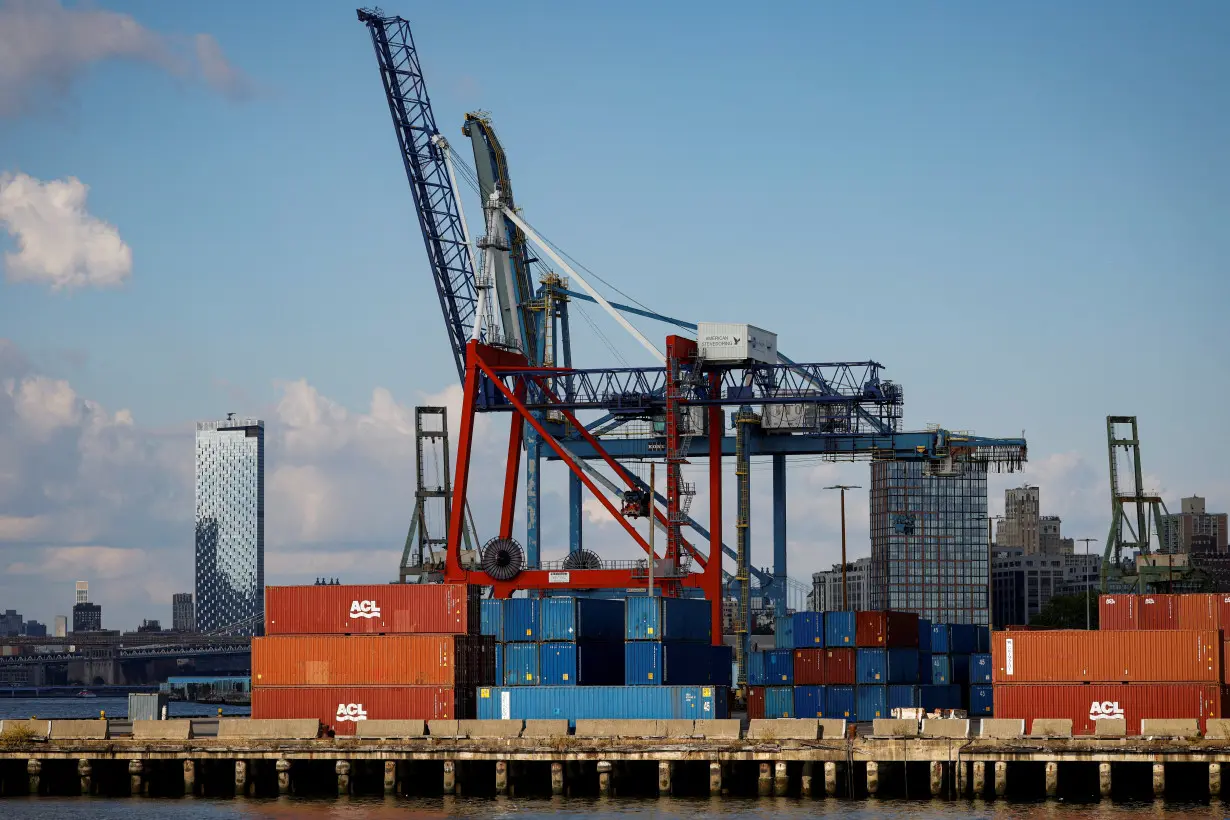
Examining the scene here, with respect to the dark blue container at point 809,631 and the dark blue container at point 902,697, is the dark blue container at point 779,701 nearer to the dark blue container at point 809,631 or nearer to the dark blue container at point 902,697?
the dark blue container at point 809,631

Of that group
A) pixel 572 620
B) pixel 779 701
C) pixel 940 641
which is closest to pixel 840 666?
pixel 779 701

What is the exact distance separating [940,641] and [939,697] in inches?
165

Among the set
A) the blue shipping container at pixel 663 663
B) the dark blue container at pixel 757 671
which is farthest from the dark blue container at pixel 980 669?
the blue shipping container at pixel 663 663

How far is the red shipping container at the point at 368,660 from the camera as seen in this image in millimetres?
61438

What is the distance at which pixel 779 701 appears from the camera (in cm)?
7281

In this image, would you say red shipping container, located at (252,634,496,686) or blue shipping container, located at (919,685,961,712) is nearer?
red shipping container, located at (252,634,496,686)

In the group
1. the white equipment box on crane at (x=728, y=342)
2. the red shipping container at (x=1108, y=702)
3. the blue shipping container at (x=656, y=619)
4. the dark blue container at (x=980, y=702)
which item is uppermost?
the white equipment box on crane at (x=728, y=342)

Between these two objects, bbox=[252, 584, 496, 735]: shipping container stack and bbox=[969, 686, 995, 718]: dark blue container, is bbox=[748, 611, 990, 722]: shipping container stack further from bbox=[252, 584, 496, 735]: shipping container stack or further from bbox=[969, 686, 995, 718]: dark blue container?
bbox=[252, 584, 496, 735]: shipping container stack

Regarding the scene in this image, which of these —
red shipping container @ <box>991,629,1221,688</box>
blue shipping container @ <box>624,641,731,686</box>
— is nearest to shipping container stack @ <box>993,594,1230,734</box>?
red shipping container @ <box>991,629,1221,688</box>

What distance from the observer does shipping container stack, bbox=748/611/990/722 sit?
71312 mm

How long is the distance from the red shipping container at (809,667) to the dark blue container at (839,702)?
52 centimetres

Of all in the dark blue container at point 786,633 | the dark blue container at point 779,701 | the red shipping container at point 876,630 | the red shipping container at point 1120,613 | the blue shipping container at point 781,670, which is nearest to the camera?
the red shipping container at point 1120,613

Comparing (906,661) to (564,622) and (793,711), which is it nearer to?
(793,711)

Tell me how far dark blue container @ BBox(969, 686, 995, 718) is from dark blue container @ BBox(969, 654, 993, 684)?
772mm
